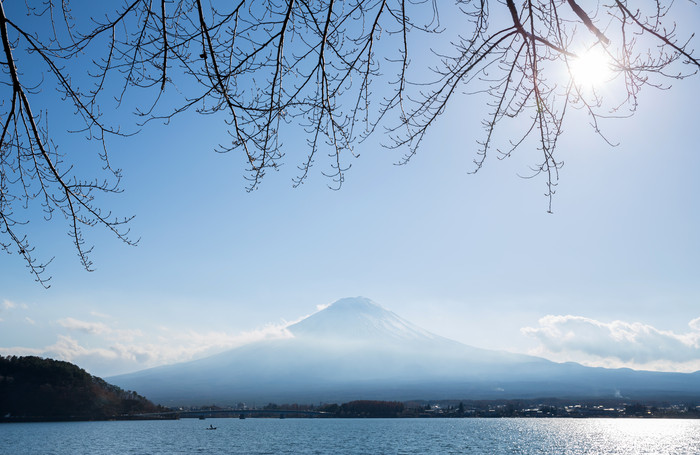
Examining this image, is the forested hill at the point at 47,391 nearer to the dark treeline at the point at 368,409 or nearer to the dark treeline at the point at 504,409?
the dark treeline at the point at 504,409

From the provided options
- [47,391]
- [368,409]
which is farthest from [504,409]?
[47,391]

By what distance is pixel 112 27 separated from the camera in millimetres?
2906

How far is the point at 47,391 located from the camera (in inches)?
3182

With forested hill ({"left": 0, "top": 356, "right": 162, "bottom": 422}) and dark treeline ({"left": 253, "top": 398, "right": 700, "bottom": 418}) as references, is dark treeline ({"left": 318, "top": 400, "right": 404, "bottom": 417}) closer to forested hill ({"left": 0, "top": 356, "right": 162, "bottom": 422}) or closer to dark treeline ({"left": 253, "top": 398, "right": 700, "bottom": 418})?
dark treeline ({"left": 253, "top": 398, "right": 700, "bottom": 418})

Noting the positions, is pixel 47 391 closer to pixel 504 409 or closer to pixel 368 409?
pixel 368 409

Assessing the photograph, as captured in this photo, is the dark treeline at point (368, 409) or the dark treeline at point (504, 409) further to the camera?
the dark treeline at point (504, 409)

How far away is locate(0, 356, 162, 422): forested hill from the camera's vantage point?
7919cm

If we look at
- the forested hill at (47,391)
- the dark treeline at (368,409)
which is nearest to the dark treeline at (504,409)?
the dark treeline at (368,409)

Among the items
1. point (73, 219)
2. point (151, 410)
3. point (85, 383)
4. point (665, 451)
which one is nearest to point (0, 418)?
point (85, 383)

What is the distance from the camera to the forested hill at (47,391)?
79.2 m

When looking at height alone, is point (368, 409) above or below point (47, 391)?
below

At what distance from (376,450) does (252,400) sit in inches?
5168

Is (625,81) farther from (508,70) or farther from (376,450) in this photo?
(376,450)

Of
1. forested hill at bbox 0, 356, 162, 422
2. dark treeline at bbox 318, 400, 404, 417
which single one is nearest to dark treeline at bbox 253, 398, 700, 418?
dark treeline at bbox 318, 400, 404, 417
